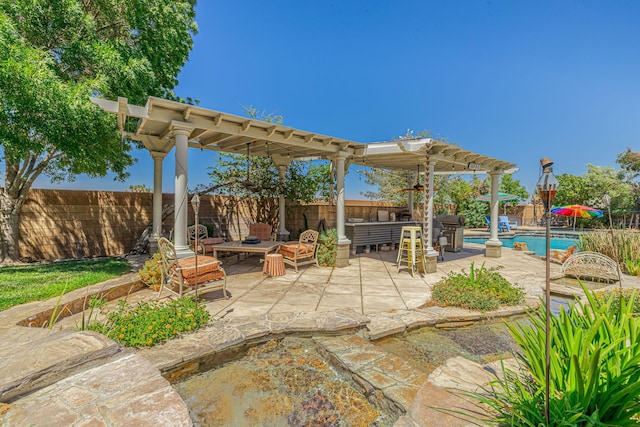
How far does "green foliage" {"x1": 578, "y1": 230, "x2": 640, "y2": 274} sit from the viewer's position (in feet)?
20.8

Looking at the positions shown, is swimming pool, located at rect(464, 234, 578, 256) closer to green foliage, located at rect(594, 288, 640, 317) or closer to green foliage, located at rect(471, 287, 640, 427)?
green foliage, located at rect(594, 288, 640, 317)

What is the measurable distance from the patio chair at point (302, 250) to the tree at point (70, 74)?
3.88 m

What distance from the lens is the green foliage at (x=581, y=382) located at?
139 centimetres

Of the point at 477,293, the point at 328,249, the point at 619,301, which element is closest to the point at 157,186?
the point at 328,249

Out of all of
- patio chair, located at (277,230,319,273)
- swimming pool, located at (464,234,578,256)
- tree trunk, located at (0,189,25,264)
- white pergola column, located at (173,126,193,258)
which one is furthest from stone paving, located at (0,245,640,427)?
swimming pool, located at (464,234,578,256)

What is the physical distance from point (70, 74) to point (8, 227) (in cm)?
393

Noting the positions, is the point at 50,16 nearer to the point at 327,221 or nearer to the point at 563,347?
the point at 327,221

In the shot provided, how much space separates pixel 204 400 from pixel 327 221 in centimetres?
687

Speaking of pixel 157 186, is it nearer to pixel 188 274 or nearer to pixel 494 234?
pixel 188 274

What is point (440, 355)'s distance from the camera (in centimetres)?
293

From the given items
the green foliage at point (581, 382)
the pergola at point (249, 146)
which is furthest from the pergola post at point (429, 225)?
the green foliage at point (581, 382)

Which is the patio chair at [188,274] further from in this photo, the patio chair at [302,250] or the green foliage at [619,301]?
the green foliage at [619,301]

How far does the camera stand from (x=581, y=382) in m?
1.43

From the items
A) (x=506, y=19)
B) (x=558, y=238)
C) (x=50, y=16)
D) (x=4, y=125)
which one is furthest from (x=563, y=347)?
(x=558, y=238)
